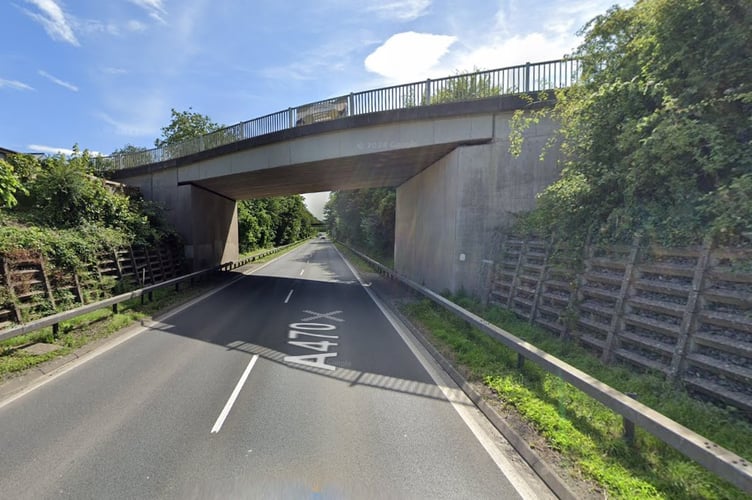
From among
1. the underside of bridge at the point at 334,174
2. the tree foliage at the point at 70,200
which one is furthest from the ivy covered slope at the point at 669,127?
the tree foliage at the point at 70,200

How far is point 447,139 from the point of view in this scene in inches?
432

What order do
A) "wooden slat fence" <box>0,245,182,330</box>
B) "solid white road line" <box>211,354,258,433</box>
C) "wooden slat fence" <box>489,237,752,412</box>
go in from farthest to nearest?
"wooden slat fence" <box>0,245,182,330</box> → "solid white road line" <box>211,354,258,433</box> → "wooden slat fence" <box>489,237,752,412</box>

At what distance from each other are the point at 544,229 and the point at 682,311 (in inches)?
155

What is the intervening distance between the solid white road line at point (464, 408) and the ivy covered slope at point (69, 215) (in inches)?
357

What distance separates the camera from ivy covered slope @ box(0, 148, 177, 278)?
30.5ft

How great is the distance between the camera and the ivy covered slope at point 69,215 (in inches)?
366

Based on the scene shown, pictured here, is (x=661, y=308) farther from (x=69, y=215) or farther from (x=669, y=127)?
(x=69, y=215)

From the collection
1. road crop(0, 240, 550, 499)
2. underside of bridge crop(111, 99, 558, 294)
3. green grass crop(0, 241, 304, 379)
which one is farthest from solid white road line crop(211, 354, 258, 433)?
underside of bridge crop(111, 99, 558, 294)

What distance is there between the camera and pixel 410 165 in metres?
14.1

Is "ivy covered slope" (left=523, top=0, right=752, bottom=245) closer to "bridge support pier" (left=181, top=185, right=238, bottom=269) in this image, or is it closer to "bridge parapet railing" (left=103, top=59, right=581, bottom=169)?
"bridge parapet railing" (left=103, top=59, right=581, bottom=169)

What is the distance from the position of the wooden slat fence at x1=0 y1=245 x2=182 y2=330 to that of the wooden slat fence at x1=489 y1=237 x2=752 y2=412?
10.9 meters

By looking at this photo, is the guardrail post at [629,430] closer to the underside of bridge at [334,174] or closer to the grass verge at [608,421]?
the grass verge at [608,421]

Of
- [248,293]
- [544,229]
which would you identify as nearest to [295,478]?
[544,229]

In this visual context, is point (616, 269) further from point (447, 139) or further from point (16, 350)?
point (16, 350)
